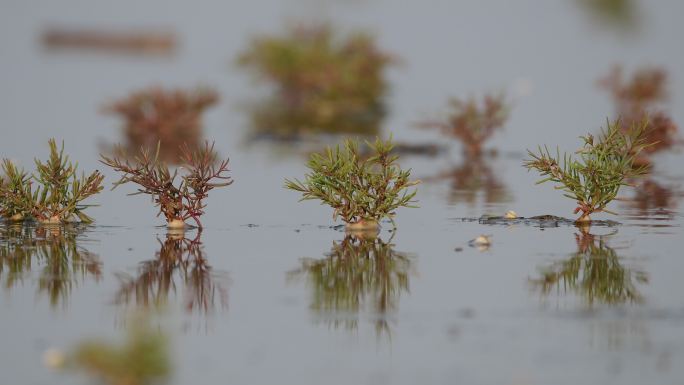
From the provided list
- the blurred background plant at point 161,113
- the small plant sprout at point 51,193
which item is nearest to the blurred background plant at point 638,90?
the blurred background plant at point 161,113

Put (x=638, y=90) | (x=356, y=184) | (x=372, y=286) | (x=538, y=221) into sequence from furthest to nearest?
(x=638, y=90), (x=538, y=221), (x=356, y=184), (x=372, y=286)

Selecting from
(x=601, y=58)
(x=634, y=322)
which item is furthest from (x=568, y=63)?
(x=634, y=322)

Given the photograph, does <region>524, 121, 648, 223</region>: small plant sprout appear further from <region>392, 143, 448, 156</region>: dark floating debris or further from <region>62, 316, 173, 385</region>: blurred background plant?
<region>392, 143, 448, 156</region>: dark floating debris

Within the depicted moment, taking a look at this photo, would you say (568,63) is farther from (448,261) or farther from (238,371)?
(238,371)

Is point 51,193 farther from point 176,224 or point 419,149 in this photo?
point 419,149

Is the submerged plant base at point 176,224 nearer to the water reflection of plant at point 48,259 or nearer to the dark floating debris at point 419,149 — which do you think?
the water reflection of plant at point 48,259

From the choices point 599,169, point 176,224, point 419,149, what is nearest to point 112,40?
point 419,149

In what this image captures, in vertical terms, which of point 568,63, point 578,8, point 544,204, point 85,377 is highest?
point 578,8
